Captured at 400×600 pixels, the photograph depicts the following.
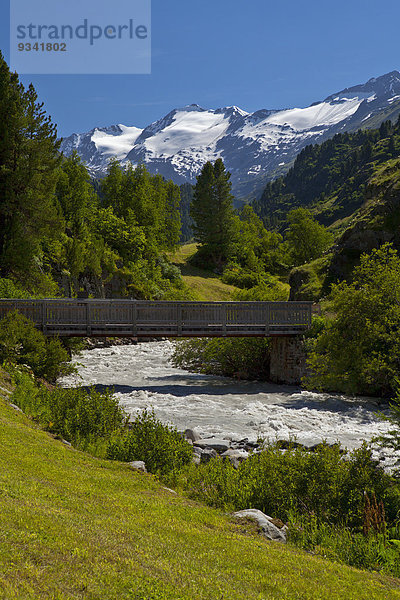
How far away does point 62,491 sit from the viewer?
27.0 feet

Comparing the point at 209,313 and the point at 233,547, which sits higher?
the point at 209,313

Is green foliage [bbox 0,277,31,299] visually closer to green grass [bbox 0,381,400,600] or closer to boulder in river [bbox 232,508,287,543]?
green grass [bbox 0,381,400,600]

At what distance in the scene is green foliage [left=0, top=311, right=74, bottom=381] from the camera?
2106cm

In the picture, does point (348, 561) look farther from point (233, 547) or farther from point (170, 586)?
point (170, 586)

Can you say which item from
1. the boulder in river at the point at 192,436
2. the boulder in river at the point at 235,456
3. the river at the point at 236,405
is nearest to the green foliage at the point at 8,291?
the river at the point at 236,405

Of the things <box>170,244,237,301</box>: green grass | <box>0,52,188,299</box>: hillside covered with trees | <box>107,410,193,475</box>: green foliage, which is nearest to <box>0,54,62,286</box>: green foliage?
<box>0,52,188,299</box>: hillside covered with trees

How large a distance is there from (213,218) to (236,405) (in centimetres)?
6648

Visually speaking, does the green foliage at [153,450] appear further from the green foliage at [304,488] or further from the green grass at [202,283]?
the green grass at [202,283]

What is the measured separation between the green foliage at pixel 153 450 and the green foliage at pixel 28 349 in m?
9.80

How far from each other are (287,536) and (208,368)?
24806mm

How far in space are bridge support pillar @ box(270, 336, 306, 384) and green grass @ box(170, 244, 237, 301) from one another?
36.4 meters

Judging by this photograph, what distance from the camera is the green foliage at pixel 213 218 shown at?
85750 millimetres

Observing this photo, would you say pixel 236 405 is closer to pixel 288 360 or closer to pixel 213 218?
pixel 288 360

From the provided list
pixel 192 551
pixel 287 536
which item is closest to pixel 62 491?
pixel 192 551
